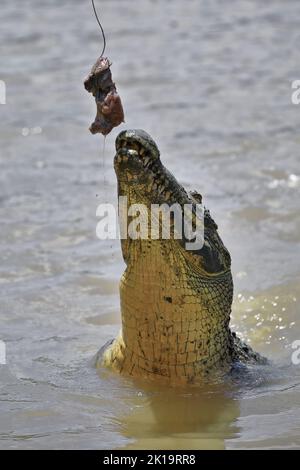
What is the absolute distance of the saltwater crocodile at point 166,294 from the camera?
16.8 ft

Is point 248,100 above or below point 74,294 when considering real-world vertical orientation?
above

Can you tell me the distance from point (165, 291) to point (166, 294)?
2 centimetres

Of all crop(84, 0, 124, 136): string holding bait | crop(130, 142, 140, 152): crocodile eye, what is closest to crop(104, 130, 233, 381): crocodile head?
crop(130, 142, 140, 152): crocodile eye

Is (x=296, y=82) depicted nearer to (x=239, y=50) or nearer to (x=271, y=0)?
(x=239, y=50)

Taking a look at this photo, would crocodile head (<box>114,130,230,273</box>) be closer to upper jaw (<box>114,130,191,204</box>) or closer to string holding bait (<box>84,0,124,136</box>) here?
upper jaw (<box>114,130,191,204</box>)

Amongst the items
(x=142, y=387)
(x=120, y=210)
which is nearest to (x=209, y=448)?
(x=142, y=387)

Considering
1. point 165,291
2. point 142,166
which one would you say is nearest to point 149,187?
point 142,166

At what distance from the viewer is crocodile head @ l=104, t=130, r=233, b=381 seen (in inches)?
201

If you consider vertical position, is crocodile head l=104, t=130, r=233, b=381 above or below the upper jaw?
below

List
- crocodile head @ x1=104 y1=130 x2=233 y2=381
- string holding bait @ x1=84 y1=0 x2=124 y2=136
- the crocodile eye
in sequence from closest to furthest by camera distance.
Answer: the crocodile eye
crocodile head @ x1=104 y1=130 x2=233 y2=381
string holding bait @ x1=84 y1=0 x2=124 y2=136

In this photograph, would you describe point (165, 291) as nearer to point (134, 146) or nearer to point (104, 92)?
point (134, 146)

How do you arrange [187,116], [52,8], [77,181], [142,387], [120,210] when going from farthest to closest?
[52,8] → [187,116] → [77,181] → [142,387] → [120,210]

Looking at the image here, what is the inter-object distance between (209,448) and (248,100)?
8287 millimetres

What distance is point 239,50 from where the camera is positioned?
15039mm
